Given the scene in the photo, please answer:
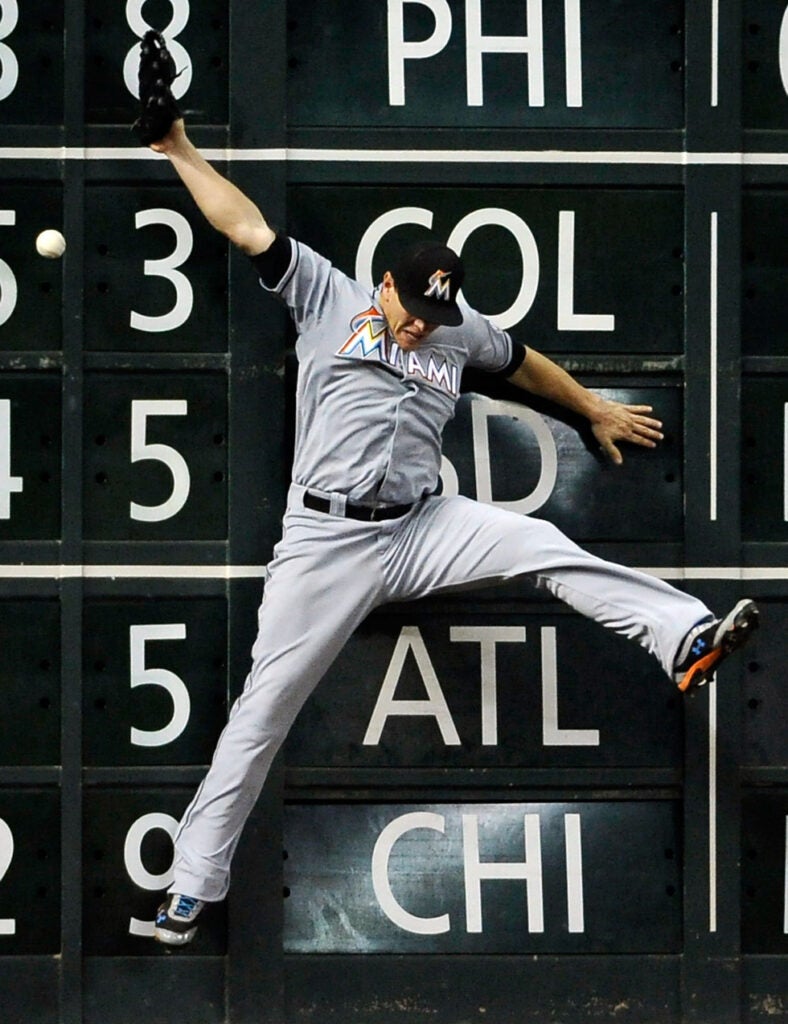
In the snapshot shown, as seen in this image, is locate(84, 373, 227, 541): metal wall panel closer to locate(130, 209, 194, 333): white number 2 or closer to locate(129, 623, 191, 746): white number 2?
locate(130, 209, 194, 333): white number 2

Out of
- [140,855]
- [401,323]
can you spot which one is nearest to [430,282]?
[401,323]

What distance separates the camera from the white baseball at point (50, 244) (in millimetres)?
4766

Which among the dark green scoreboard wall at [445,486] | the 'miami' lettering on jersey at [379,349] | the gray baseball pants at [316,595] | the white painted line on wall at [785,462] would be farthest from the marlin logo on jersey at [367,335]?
the white painted line on wall at [785,462]

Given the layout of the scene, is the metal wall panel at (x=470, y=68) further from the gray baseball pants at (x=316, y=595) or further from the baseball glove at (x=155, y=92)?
the gray baseball pants at (x=316, y=595)

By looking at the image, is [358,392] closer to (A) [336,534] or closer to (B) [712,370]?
(A) [336,534]

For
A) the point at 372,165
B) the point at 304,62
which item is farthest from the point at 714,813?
the point at 304,62

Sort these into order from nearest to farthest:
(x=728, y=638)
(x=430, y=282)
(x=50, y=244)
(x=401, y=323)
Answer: (x=728, y=638) < (x=430, y=282) < (x=401, y=323) < (x=50, y=244)

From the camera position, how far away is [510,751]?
499 centimetres

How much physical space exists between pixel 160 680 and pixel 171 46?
217 cm

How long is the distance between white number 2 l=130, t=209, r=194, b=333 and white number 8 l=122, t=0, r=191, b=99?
1.38 feet

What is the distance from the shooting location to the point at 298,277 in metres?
4.67

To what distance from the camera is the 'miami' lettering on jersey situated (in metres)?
4.68

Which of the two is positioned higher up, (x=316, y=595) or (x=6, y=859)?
(x=316, y=595)

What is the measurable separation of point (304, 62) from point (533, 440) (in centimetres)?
152
